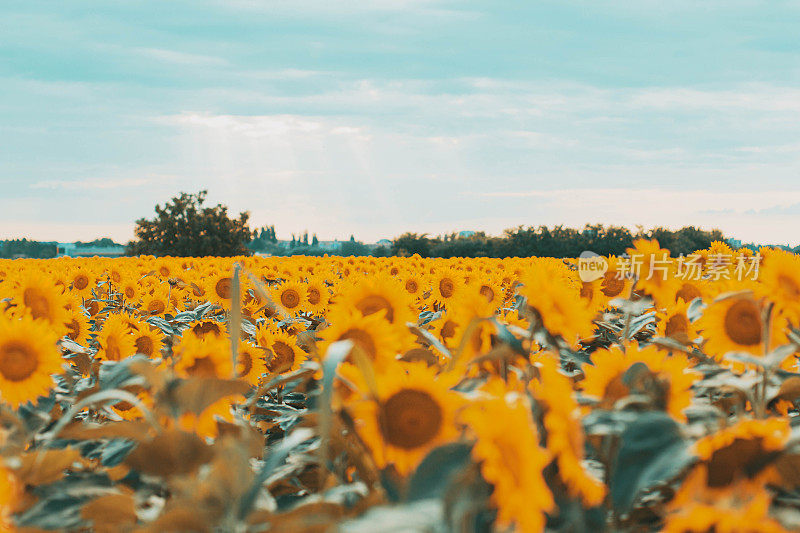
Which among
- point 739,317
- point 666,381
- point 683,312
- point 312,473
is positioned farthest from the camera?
point 683,312

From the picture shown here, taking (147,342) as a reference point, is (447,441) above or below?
above

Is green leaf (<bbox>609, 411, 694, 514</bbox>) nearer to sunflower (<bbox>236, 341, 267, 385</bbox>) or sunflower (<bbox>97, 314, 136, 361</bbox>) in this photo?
sunflower (<bbox>236, 341, 267, 385</bbox>)

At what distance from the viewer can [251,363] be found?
124 inches

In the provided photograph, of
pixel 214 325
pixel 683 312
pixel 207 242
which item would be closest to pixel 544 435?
pixel 683 312

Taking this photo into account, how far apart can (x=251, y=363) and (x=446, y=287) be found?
2981 mm

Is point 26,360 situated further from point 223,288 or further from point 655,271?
point 223,288

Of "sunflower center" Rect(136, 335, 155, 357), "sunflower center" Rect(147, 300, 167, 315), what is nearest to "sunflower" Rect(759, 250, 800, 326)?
"sunflower center" Rect(136, 335, 155, 357)

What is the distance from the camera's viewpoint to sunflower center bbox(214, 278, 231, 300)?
6.01m

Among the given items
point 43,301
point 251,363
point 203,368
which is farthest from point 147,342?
point 203,368

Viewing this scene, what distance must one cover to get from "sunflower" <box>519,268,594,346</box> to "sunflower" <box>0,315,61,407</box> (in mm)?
1519

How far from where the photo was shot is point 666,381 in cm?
132

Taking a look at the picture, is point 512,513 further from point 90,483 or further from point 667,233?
point 667,233

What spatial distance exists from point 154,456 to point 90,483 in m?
0.38

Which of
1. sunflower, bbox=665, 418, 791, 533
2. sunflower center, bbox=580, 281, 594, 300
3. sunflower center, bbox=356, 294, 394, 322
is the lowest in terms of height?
sunflower, bbox=665, 418, 791, 533
